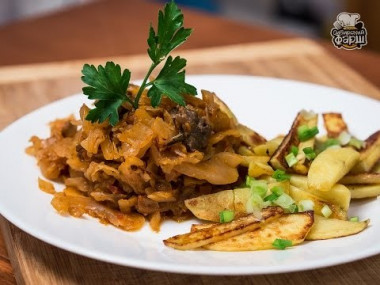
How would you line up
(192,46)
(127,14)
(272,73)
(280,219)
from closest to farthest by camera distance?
(280,219) → (272,73) → (192,46) → (127,14)

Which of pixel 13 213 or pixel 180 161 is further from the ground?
pixel 180 161

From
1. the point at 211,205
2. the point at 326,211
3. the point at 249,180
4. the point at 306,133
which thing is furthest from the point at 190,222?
the point at 306,133

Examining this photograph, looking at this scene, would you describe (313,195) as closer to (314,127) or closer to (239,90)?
(314,127)

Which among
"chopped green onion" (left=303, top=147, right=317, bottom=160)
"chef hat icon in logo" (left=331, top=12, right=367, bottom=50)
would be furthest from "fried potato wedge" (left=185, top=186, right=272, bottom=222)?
"chef hat icon in logo" (left=331, top=12, right=367, bottom=50)

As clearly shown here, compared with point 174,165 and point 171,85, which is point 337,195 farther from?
point 171,85

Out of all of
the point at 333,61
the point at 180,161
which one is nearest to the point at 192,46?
the point at 333,61

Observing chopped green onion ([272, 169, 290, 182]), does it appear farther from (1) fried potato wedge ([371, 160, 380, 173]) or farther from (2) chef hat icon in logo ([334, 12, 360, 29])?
(2) chef hat icon in logo ([334, 12, 360, 29])

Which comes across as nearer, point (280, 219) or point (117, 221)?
point (280, 219)
